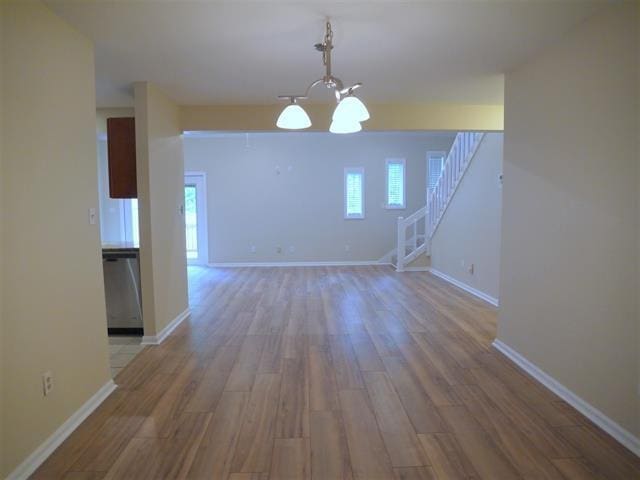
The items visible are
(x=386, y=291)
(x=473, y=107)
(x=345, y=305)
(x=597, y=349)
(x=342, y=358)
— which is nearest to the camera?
(x=597, y=349)

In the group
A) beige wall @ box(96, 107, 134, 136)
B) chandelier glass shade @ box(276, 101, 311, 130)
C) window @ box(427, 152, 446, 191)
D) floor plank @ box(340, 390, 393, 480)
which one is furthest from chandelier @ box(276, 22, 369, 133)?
window @ box(427, 152, 446, 191)

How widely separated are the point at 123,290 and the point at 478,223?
4.40 meters

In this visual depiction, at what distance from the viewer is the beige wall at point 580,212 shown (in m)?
2.01

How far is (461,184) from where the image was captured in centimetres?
581

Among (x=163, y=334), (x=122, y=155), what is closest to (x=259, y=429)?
(x=163, y=334)

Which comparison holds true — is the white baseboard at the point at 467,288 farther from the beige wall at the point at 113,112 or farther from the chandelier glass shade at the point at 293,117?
the beige wall at the point at 113,112

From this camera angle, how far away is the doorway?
8070 mm

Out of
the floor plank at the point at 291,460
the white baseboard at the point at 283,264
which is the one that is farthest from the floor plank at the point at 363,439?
the white baseboard at the point at 283,264

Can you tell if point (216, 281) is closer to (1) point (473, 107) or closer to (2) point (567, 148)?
(1) point (473, 107)

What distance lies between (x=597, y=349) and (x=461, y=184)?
154 inches

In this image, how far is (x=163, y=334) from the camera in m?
3.73

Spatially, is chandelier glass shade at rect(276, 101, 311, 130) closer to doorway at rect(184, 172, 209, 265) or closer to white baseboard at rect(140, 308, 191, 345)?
white baseboard at rect(140, 308, 191, 345)

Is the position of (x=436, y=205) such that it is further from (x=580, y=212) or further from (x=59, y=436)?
(x=59, y=436)

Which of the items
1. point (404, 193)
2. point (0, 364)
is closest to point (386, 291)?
point (404, 193)
